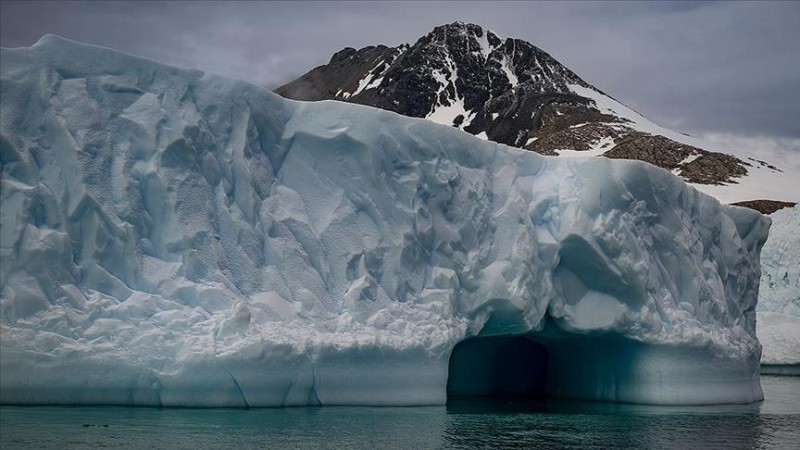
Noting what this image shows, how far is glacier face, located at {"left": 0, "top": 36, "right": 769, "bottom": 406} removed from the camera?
398 inches

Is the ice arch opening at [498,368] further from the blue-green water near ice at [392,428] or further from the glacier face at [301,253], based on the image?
the blue-green water near ice at [392,428]

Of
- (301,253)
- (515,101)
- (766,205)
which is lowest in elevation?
(301,253)

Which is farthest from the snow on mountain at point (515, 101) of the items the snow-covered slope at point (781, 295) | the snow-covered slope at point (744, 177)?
the snow-covered slope at point (781, 295)

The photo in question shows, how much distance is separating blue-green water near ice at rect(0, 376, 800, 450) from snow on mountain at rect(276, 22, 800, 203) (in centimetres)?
3850

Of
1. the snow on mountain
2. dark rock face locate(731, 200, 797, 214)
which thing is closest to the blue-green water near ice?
dark rock face locate(731, 200, 797, 214)

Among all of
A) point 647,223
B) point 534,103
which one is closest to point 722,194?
point 534,103

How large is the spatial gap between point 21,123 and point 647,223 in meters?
9.73

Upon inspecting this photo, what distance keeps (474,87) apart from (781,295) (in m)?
56.6

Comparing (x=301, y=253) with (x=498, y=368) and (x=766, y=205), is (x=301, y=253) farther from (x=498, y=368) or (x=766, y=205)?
(x=766, y=205)

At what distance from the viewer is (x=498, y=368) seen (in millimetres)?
18328

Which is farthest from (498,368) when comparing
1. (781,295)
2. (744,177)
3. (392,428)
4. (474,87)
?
(474,87)

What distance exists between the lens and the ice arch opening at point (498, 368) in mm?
17391

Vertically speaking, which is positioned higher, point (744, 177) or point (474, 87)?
point (474, 87)

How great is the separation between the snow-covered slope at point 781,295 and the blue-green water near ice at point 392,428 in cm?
1346
